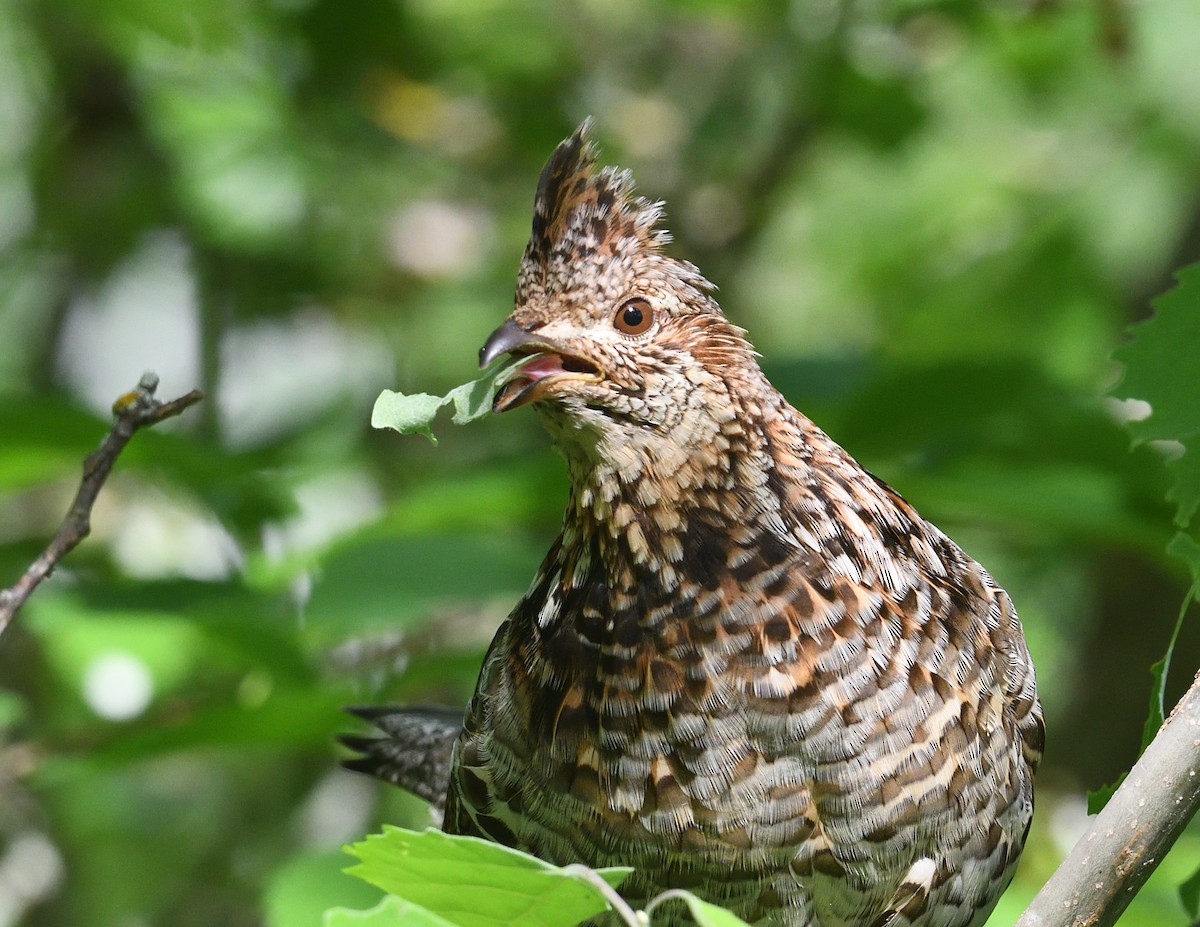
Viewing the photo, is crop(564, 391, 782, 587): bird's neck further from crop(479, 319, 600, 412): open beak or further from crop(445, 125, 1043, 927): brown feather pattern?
crop(479, 319, 600, 412): open beak

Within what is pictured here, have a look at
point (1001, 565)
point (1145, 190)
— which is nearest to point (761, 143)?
point (1145, 190)

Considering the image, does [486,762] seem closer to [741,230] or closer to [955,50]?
[741,230]

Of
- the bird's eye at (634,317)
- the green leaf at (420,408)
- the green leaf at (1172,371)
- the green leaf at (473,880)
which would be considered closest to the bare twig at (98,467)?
the green leaf at (420,408)

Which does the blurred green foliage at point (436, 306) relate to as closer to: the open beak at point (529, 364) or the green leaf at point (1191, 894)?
the open beak at point (529, 364)

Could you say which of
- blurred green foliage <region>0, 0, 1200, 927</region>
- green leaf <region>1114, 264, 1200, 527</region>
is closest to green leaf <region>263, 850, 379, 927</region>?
blurred green foliage <region>0, 0, 1200, 927</region>

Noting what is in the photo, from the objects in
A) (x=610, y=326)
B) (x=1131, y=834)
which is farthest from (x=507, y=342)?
(x=1131, y=834)
